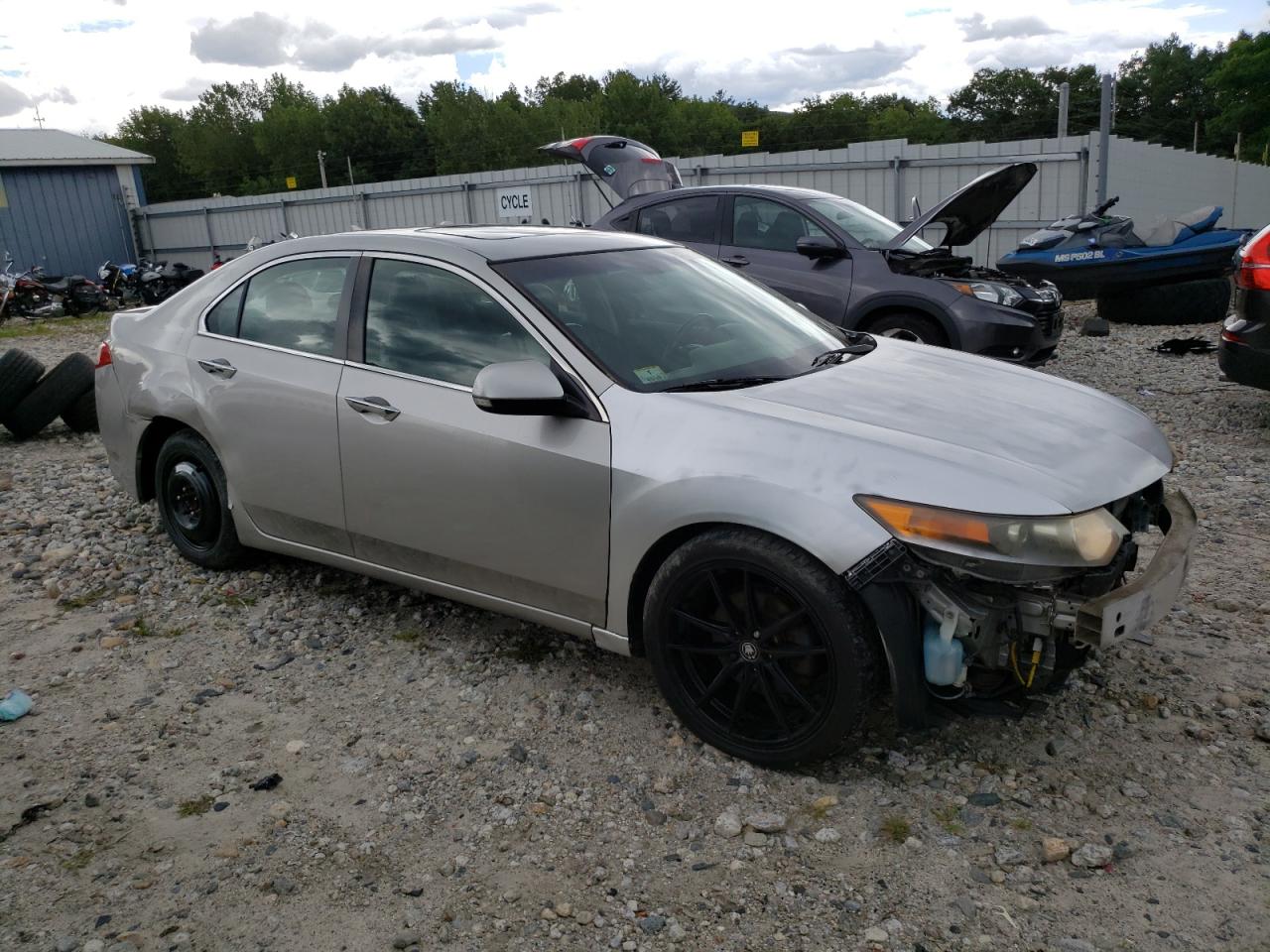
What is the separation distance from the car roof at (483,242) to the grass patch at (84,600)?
6.13 ft

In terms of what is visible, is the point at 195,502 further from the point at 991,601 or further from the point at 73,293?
the point at 73,293

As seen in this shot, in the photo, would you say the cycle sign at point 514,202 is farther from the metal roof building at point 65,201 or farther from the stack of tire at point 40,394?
the metal roof building at point 65,201

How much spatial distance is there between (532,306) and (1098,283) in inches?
406

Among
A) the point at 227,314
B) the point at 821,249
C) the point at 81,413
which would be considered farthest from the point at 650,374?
the point at 81,413

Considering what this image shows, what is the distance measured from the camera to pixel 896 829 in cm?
286

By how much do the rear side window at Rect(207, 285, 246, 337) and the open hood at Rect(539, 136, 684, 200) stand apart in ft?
21.8

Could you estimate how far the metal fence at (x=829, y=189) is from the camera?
1442 centimetres

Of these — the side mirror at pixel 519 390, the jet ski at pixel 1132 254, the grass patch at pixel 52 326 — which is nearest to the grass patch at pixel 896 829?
the side mirror at pixel 519 390

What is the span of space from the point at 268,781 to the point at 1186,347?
381 inches

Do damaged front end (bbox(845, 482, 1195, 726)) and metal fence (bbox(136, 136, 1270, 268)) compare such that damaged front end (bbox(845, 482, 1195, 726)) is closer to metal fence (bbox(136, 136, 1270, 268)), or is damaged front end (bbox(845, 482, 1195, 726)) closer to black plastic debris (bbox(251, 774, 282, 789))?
black plastic debris (bbox(251, 774, 282, 789))

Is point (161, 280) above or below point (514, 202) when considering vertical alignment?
below

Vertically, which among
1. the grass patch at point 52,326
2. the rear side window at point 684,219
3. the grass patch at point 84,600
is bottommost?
the grass patch at point 52,326

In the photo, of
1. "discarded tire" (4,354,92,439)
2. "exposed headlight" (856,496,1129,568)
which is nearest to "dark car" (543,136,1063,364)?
"discarded tire" (4,354,92,439)

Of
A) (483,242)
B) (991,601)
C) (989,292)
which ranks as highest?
(483,242)
